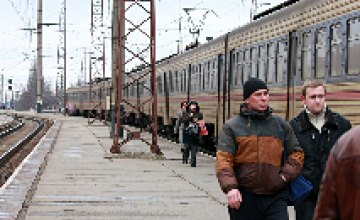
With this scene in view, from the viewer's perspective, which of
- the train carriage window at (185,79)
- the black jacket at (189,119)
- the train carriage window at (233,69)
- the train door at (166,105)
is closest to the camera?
the black jacket at (189,119)

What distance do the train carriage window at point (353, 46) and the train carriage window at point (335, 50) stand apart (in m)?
0.36

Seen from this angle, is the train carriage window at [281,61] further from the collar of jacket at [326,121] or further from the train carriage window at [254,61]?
the collar of jacket at [326,121]

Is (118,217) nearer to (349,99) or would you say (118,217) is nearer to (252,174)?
(349,99)

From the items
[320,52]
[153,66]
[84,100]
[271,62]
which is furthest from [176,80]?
[84,100]

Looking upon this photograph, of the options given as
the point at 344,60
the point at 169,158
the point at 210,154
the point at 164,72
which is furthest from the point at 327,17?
the point at 164,72

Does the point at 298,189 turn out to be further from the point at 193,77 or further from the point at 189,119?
the point at 193,77

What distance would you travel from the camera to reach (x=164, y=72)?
3534 cm

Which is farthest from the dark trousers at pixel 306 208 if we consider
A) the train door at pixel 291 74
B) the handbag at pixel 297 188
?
the train door at pixel 291 74

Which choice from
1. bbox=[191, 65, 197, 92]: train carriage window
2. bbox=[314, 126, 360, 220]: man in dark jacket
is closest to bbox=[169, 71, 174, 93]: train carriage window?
bbox=[191, 65, 197, 92]: train carriage window

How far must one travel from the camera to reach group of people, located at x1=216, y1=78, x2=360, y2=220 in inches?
233

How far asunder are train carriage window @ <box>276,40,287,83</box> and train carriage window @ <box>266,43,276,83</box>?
0.28 m

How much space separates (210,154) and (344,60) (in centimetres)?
1268

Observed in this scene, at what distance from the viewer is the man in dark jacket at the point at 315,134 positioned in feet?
20.7

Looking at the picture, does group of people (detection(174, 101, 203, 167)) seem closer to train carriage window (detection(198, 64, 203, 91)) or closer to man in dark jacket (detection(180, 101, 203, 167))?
man in dark jacket (detection(180, 101, 203, 167))
